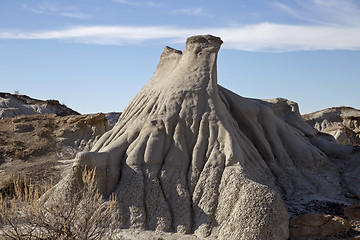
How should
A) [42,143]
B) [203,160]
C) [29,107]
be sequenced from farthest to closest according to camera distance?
[29,107], [42,143], [203,160]

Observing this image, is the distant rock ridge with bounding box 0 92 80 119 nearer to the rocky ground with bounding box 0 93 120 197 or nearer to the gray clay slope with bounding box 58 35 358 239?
the rocky ground with bounding box 0 93 120 197

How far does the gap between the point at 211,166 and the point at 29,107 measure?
3747cm

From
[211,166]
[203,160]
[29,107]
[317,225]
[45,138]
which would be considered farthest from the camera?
[29,107]

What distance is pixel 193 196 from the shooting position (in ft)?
45.8

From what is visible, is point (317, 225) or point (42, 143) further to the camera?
point (42, 143)

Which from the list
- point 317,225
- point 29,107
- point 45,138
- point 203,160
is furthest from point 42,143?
point 29,107

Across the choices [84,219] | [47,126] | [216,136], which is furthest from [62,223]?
[47,126]

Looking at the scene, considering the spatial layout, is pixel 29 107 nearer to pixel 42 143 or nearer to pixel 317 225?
pixel 42 143

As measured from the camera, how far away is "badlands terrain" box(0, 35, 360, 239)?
43.5ft

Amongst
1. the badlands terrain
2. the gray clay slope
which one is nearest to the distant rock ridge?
the badlands terrain

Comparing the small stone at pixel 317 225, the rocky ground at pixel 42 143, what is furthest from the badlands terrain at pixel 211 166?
the rocky ground at pixel 42 143

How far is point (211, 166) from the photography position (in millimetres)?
14414

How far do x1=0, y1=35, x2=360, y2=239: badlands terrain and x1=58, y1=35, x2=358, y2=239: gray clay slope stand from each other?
30mm

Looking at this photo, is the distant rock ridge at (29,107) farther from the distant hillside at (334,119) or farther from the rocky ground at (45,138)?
the distant hillside at (334,119)
